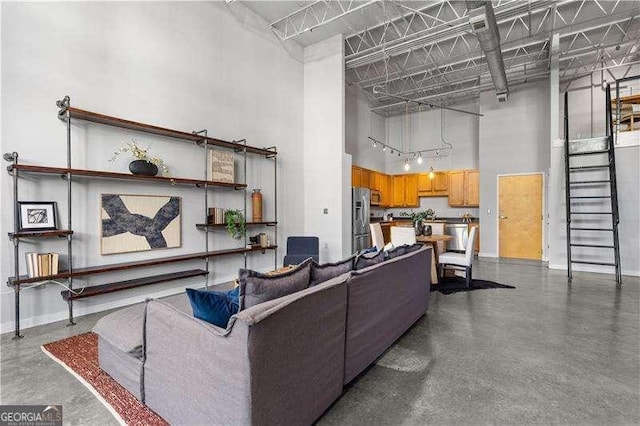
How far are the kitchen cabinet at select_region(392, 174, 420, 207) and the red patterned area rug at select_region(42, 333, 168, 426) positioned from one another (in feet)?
26.8

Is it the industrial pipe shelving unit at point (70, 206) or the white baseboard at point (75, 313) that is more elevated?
the industrial pipe shelving unit at point (70, 206)

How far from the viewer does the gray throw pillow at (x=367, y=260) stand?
7.97ft

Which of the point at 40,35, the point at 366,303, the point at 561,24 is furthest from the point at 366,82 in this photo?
the point at 366,303

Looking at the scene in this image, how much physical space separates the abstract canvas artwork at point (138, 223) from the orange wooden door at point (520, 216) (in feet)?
23.9

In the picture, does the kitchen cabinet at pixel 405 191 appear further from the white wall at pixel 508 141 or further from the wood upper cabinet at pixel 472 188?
the white wall at pixel 508 141

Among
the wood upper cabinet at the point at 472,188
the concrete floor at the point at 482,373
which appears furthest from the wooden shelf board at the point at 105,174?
the wood upper cabinet at the point at 472,188

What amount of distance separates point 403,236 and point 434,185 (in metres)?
4.61

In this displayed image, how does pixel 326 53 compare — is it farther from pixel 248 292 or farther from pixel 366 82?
pixel 248 292

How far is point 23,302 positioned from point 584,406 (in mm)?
4849

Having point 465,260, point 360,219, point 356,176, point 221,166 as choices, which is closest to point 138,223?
point 221,166

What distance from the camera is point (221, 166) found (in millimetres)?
4848

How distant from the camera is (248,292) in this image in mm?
1606

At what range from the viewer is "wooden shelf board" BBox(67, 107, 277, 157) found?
3.30 metres

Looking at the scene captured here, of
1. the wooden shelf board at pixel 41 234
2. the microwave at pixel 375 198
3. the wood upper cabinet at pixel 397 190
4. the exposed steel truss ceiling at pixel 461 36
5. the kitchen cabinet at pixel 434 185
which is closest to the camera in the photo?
the wooden shelf board at pixel 41 234
